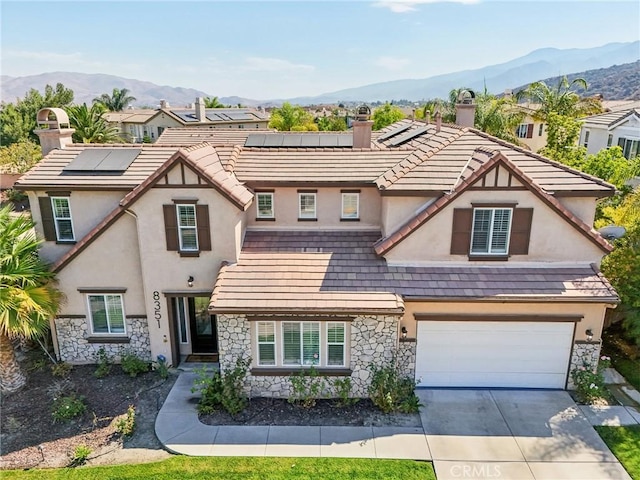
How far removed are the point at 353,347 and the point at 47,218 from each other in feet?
36.9

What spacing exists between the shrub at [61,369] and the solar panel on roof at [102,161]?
6.69 m

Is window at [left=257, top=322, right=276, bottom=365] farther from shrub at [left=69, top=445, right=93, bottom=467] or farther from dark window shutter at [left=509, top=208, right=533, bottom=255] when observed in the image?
dark window shutter at [left=509, top=208, right=533, bottom=255]

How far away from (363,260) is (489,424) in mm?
6037

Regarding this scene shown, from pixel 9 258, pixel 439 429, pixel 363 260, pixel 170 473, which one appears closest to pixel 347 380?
pixel 439 429

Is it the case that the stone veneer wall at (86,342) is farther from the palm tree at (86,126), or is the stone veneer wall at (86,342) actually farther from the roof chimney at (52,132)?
the palm tree at (86,126)

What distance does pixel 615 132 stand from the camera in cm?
3638

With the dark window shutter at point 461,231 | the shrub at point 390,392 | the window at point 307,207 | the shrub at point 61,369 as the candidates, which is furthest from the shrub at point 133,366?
the dark window shutter at point 461,231

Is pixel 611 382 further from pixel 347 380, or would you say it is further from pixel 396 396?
pixel 347 380

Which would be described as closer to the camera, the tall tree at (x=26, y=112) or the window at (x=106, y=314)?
the window at (x=106, y=314)

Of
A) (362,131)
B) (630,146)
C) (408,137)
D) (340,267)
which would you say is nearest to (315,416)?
(340,267)

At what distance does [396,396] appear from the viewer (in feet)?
43.4

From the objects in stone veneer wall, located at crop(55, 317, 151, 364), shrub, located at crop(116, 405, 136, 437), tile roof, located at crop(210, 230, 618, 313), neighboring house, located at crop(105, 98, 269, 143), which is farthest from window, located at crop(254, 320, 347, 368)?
neighboring house, located at crop(105, 98, 269, 143)

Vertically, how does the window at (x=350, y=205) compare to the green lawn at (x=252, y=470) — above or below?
above

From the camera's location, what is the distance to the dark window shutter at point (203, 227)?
14039mm
